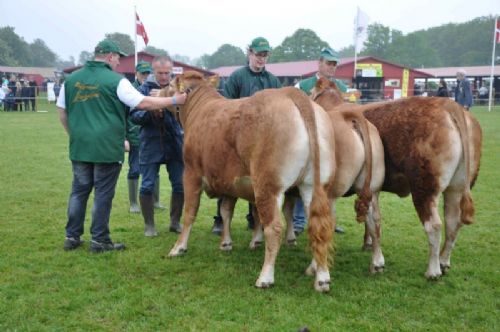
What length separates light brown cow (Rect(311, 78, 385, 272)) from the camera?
16.6ft

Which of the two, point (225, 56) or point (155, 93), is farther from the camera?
point (225, 56)

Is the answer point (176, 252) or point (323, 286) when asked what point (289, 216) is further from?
point (323, 286)

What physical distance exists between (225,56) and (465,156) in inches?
5676

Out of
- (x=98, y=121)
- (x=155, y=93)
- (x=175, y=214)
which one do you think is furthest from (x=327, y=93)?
(x=98, y=121)

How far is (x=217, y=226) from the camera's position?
712 cm

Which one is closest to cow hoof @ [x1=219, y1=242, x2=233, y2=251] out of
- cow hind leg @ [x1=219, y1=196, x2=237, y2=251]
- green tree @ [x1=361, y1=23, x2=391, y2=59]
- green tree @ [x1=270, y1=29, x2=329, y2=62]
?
cow hind leg @ [x1=219, y1=196, x2=237, y2=251]

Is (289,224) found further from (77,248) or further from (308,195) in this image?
(77,248)

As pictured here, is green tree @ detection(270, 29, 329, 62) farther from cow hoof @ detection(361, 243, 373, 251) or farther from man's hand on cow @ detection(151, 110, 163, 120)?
cow hoof @ detection(361, 243, 373, 251)

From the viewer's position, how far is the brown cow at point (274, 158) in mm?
4676

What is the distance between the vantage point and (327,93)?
6.26 meters

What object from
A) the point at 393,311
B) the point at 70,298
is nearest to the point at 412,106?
the point at 393,311

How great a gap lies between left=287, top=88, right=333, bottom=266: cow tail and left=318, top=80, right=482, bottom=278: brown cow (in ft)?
3.41

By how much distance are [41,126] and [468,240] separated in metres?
18.9

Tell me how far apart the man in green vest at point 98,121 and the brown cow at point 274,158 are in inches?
41.6
